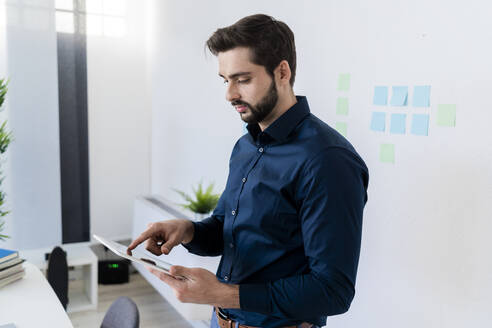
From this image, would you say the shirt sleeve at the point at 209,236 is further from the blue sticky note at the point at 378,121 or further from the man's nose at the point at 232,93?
the blue sticky note at the point at 378,121

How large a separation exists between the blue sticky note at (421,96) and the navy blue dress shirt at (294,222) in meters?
0.51

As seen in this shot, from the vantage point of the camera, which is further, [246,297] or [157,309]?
[157,309]

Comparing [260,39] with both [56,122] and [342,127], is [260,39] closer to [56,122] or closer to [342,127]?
[342,127]

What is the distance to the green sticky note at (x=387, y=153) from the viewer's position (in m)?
1.76

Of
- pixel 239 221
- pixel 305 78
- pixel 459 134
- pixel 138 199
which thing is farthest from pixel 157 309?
pixel 459 134

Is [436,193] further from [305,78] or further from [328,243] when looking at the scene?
[305,78]

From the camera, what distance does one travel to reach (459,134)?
1515 millimetres

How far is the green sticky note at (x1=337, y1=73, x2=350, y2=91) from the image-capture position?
194cm

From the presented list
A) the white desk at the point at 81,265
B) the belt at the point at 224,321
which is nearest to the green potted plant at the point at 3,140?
the white desk at the point at 81,265

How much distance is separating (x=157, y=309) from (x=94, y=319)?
45 centimetres

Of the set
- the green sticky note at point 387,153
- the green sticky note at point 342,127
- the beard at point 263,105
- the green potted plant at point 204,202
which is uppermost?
the beard at point 263,105

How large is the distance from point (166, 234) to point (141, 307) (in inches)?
92.9

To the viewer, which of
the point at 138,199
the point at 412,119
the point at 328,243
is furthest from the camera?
the point at 138,199

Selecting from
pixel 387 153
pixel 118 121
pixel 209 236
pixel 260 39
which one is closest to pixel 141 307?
pixel 118 121
